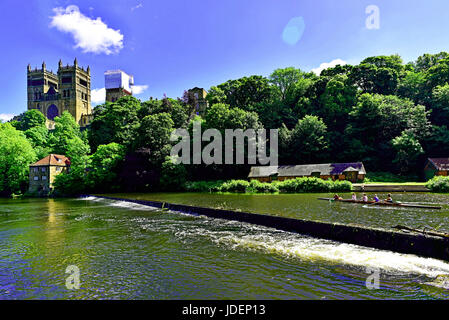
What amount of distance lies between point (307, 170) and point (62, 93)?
402 feet

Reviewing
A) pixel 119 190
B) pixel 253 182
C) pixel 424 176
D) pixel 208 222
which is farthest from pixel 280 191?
pixel 119 190

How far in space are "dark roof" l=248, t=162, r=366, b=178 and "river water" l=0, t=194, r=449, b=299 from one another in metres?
30.9

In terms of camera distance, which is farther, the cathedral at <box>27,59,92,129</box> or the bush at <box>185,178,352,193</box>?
the cathedral at <box>27,59,92,129</box>

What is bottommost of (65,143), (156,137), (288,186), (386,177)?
(288,186)

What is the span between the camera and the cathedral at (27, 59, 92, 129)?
118875 mm

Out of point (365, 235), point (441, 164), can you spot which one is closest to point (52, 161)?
point (365, 235)

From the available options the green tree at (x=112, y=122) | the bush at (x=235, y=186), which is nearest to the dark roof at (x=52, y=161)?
the green tree at (x=112, y=122)

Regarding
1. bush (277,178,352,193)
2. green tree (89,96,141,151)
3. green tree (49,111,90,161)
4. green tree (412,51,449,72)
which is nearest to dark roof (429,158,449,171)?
bush (277,178,352,193)

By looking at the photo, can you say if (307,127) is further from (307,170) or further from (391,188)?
(391,188)

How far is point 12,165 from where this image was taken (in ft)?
173

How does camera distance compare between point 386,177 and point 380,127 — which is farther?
point 380,127

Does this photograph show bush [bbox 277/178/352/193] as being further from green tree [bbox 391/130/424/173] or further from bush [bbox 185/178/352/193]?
green tree [bbox 391/130/424/173]

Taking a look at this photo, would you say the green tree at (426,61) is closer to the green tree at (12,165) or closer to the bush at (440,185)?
the bush at (440,185)
